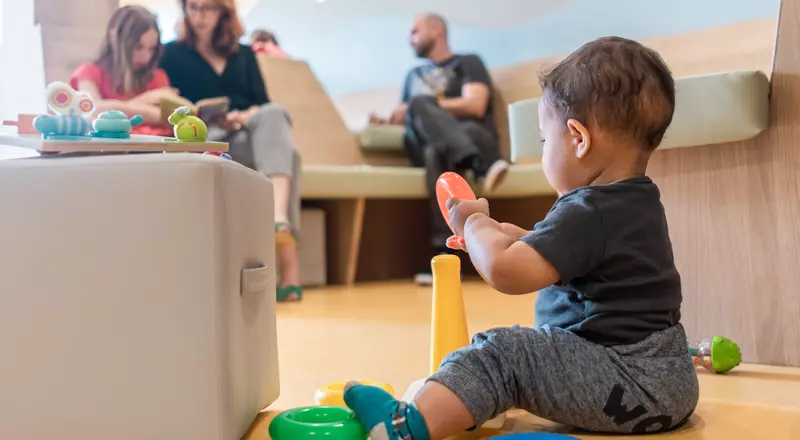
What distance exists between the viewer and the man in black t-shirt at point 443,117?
250 cm

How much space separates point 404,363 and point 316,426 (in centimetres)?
46

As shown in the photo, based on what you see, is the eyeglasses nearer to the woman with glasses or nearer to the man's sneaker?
the woman with glasses

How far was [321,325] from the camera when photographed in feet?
5.11

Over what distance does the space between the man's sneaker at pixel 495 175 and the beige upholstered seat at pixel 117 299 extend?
1.78 meters

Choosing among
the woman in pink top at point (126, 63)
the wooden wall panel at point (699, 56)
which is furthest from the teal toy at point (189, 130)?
the wooden wall panel at point (699, 56)

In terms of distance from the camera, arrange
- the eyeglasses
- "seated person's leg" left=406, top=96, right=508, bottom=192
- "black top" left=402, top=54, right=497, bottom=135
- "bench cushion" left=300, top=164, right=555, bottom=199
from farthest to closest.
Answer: "black top" left=402, top=54, right=497, bottom=135 < "seated person's leg" left=406, top=96, right=508, bottom=192 < "bench cushion" left=300, top=164, right=555, bottom=199 < the eyeglasses

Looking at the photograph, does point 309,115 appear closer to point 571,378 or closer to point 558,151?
point 558,151

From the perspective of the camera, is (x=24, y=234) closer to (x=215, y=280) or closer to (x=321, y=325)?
(x=215, y=280)

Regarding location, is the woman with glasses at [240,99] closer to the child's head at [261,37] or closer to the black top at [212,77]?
the black top at [212,77]

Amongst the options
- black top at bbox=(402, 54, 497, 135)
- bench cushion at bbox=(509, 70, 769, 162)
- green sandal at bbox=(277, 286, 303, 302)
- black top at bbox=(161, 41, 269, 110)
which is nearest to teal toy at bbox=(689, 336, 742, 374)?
bench cushion at bbox=(509, 70, 769, 162)

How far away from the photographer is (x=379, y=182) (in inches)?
97.7

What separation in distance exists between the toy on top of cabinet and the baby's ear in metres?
0.49

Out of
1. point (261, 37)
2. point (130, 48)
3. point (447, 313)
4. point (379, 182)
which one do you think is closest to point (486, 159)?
point (379, 182)

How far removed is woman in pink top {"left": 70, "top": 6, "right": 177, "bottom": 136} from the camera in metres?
1.92
